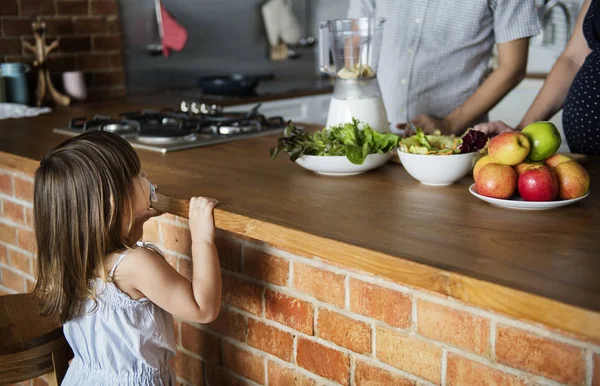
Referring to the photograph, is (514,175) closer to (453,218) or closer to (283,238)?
(453,218)

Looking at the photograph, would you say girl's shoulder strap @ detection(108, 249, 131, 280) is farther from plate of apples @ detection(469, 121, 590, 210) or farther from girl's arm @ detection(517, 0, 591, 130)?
girl's arm @ detection(517, 0, 591, 130)

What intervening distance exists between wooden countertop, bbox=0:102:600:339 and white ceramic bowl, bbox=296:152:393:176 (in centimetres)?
2

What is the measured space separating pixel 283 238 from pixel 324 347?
1.31 ft

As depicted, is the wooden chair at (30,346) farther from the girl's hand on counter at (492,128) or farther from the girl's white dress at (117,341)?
the girl's hand on counter at (492,128)

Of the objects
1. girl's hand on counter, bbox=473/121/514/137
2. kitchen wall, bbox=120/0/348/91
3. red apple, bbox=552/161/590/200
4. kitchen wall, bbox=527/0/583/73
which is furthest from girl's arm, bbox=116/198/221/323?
kitchen wall, bbox=527/0/583/73

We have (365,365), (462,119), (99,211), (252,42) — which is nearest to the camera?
(99,211)

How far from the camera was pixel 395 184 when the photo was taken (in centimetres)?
153

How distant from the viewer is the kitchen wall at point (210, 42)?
12.1ft

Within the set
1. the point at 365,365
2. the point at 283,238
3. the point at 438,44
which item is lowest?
the point at 365,365

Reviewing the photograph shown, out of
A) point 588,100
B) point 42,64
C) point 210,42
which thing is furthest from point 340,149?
point 210,42

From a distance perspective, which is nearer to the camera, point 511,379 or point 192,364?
point 511,379

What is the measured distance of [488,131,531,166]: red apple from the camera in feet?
4.35

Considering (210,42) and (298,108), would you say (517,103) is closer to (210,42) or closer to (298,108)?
(298,108)

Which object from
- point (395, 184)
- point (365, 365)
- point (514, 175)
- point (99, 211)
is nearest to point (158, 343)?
point (99, 211)
